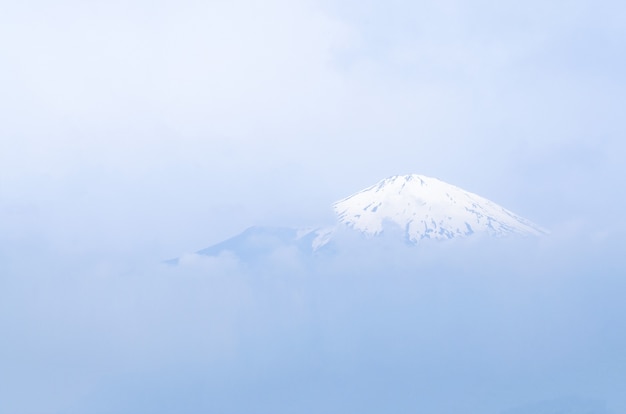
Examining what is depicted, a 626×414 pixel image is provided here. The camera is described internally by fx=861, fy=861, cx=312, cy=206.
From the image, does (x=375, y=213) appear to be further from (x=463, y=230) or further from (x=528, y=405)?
(x=528, y=405)

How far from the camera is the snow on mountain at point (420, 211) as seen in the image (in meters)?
52.0

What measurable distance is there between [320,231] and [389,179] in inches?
225

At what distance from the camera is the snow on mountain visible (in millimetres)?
52031

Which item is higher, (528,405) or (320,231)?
(320,231)

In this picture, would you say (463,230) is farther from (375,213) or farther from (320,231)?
(320,231)

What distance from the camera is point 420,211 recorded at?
171 ft

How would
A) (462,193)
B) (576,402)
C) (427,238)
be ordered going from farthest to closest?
(462,193), (427,238), (576,402)

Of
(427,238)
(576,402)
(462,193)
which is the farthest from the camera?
(462,193)

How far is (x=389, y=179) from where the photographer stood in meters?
54.7

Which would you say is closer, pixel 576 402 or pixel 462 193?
pixel 576 402

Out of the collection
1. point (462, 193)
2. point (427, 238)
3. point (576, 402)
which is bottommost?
point (576, 402)

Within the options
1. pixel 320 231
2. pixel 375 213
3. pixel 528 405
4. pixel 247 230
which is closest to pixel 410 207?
pixel 375 213

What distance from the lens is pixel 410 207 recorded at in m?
52.5

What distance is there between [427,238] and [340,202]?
290 inches
